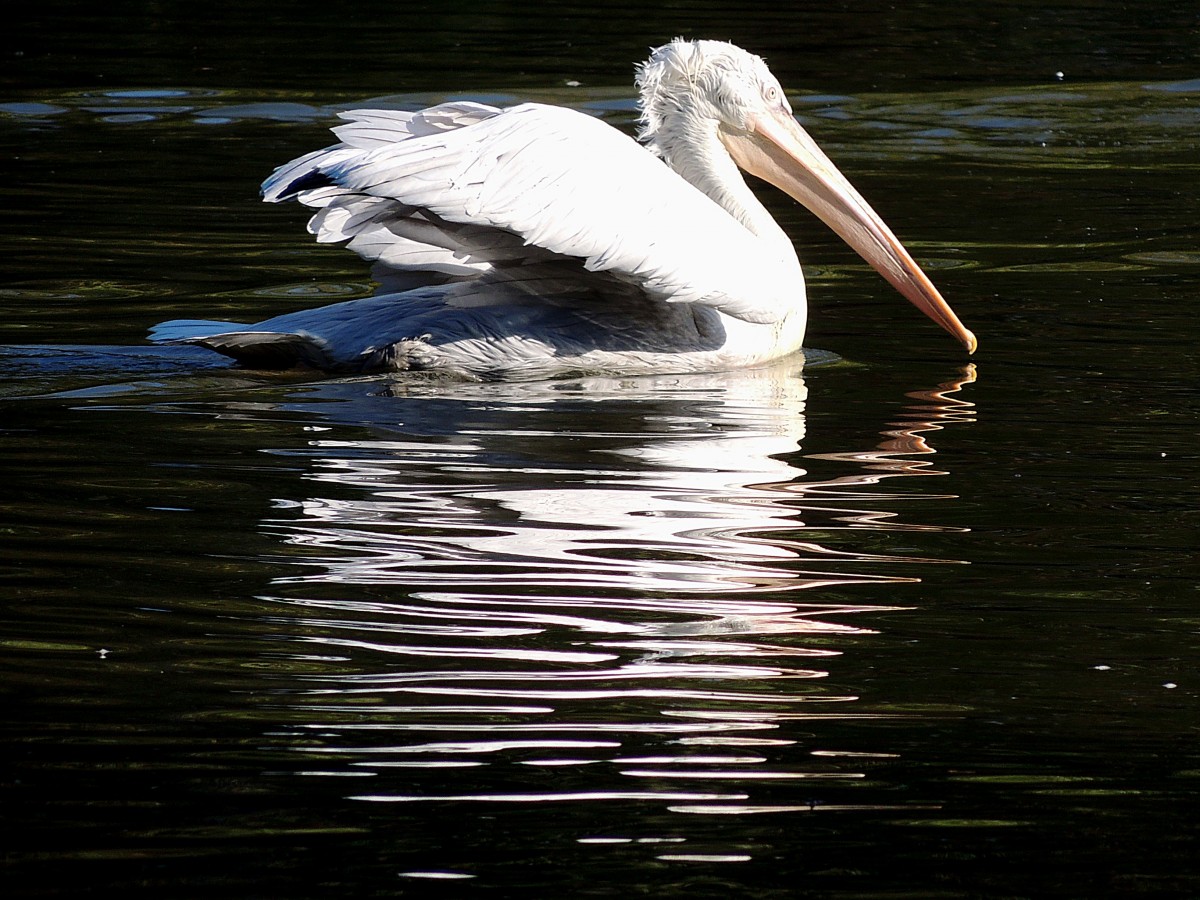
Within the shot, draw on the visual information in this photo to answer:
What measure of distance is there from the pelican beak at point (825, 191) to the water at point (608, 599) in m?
0.23

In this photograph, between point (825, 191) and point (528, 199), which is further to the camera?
point (825, 191)

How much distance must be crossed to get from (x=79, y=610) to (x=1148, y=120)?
8.37 m

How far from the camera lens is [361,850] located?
2461mm

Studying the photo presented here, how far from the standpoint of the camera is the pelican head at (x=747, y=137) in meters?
5.84

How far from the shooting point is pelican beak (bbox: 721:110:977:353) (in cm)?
597

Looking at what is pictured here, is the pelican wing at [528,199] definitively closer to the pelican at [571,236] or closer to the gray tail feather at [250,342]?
the pelican at [571,236]

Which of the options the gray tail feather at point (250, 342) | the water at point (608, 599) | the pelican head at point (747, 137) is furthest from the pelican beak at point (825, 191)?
the gray tail feather at point (250, 342)

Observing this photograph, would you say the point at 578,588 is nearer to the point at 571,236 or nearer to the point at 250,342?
the point at 571,236

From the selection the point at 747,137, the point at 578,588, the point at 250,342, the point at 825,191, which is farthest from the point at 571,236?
the point at 578,588

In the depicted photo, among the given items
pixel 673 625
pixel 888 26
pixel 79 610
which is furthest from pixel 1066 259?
pixel 888 26

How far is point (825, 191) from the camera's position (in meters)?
6.10

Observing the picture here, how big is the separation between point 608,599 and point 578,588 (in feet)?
0.27

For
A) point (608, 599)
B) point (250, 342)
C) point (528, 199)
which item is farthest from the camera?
point (250, 342)

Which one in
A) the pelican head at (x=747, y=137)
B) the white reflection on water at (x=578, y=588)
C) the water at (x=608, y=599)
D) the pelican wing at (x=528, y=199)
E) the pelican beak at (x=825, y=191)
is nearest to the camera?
the water at (x=608, y=599)
